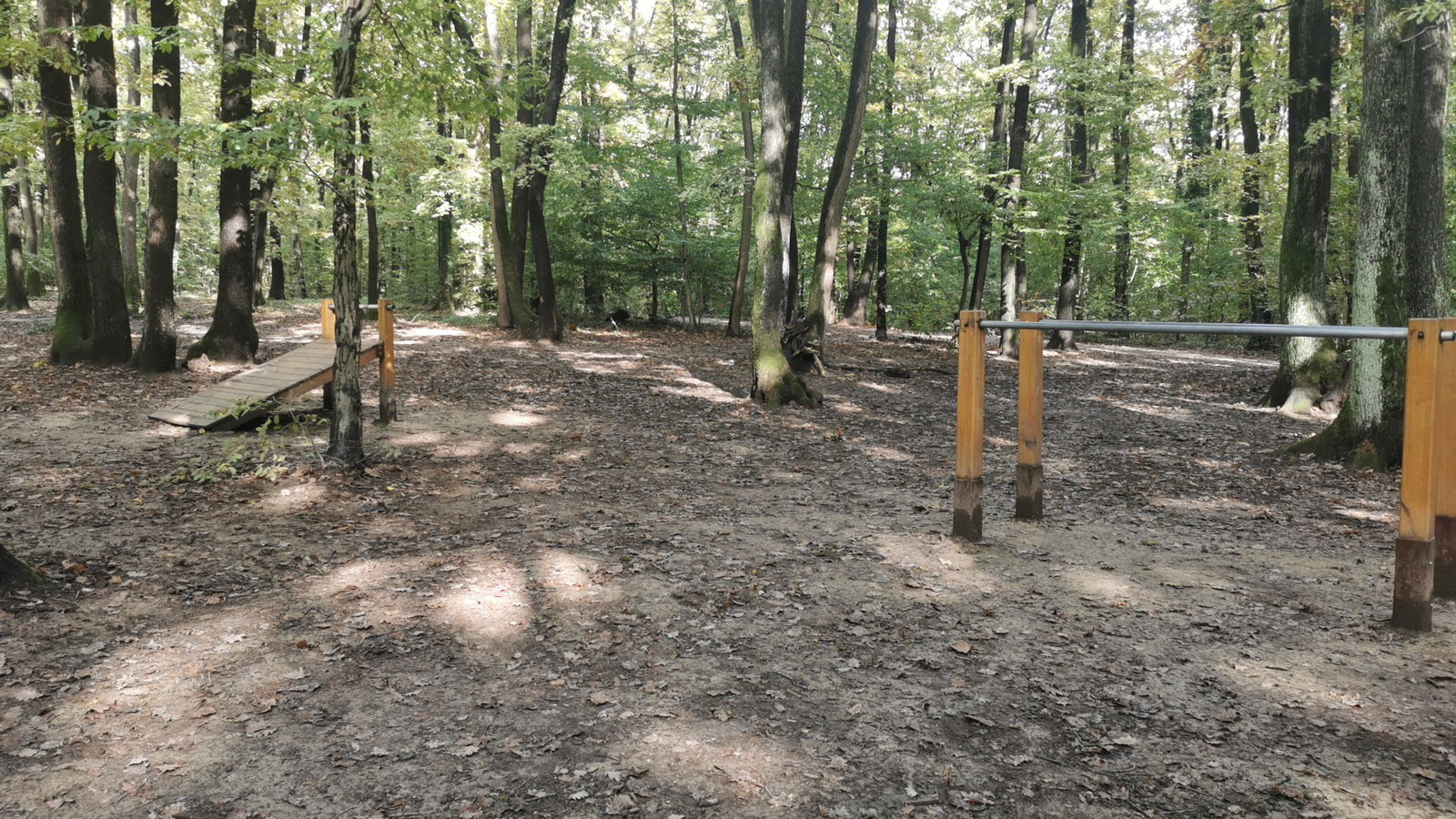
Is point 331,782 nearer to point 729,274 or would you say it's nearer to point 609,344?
point 609,344

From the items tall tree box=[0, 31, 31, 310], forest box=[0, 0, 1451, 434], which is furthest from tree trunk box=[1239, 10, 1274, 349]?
tall tree box=[0, 31, 31, 310]

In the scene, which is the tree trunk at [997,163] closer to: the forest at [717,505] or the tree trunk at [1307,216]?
the forest at [717,505]

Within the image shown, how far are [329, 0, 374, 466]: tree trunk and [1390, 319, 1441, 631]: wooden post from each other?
6.43 metres

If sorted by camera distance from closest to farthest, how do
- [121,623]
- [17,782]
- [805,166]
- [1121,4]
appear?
[17,782]
[121,623]
[805,166]
[1121,4]

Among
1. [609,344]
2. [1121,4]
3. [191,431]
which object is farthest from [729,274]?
[191,431]

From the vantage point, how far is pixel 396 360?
13.5 m

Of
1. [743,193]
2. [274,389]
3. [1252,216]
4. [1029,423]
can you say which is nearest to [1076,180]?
[1252,216]

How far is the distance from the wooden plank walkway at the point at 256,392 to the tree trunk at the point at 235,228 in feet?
9.88

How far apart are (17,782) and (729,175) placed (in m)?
12.6

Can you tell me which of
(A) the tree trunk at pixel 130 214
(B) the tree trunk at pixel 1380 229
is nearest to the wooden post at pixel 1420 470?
(B) the tree trunk at pixel 1380 229

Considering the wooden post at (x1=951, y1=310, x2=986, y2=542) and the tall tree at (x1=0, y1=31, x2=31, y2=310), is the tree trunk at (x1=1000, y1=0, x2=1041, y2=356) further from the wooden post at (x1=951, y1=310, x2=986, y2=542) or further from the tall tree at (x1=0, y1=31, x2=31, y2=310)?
the tall tree at (x1=0, y1=31, x2=31, y2=310)

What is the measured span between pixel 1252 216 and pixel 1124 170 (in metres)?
3.40

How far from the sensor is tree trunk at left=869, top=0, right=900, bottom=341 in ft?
58.3

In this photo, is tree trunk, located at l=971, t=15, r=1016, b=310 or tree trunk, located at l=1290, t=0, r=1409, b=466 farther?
tree trunk, located at l=971, t=15, r=1016, b=310
